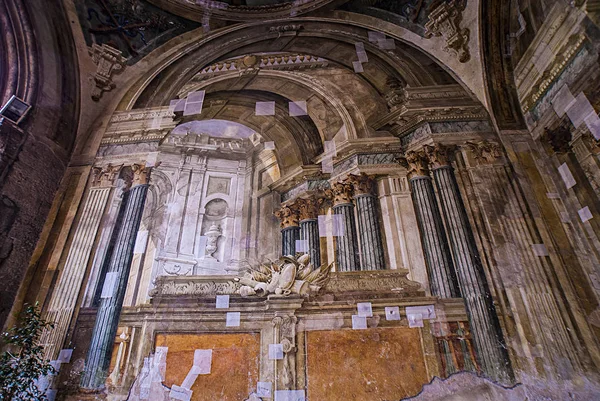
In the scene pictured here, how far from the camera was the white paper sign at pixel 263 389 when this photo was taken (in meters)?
3.21

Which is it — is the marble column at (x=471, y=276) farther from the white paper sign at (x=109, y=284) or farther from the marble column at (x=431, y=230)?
the white paper sign at (x=109, y=284)

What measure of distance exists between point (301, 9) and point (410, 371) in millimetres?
4785

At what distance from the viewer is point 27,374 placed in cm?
293

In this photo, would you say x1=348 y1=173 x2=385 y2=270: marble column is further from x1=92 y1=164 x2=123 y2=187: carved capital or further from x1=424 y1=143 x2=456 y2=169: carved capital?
x1=92 y1=164 x2=123 y2=187: carved capital

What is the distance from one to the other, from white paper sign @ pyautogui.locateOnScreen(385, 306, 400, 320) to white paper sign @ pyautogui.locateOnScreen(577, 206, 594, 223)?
83.3 inches

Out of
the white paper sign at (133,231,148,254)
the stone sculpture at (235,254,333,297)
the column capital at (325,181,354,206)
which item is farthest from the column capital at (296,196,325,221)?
the white paper sign at (133,231,148,254)

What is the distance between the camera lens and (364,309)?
11.9 feet

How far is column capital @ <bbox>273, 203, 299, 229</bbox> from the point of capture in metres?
4.75

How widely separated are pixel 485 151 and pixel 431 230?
1.25 m

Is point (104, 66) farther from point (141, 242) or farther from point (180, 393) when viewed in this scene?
point (180, 393)

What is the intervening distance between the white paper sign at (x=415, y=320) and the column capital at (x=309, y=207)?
72.5 inches

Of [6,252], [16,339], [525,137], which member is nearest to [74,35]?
[6,252]

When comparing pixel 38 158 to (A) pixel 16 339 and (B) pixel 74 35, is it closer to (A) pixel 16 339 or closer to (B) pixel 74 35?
(B) pixel 74 35

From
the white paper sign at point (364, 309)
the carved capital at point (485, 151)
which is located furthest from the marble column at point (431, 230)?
the white paper sign at point (364, 309)
